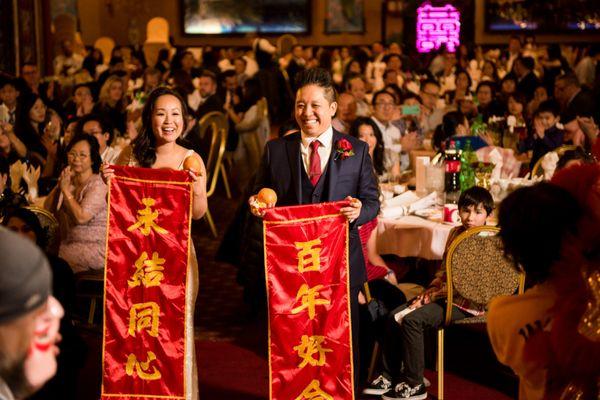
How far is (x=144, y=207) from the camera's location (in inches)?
135

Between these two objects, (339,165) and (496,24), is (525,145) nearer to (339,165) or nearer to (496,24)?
(339,165)

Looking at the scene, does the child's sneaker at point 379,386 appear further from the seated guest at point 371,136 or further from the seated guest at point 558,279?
the seated guest at point 558,279

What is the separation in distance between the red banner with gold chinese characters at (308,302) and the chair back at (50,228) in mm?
1214

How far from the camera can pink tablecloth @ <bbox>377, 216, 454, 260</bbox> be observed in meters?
4.41

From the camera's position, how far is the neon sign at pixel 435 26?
18.3 m

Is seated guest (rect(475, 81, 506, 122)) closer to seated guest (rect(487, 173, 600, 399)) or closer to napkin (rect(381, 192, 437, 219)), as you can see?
napkin (rect(381, 192, 437, 219))

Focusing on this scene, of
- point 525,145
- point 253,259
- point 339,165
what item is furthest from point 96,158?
point 525,145

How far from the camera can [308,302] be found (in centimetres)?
337

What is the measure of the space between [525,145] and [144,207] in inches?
160

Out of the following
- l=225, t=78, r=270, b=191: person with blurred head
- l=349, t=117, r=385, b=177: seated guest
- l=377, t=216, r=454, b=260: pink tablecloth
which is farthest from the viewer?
l=225, t=78, r=270, b=191: person with blurred head

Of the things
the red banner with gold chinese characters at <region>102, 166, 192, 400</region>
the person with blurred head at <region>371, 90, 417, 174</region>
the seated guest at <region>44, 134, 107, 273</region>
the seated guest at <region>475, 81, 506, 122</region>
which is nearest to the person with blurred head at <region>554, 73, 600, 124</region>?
the seated guest at <region>475, 81, 506, 122</region>

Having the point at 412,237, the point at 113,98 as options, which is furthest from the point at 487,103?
the point at 412,237

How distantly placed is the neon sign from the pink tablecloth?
1416 centimetres

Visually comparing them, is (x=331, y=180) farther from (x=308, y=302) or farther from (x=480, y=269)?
(x=480, y=269)
